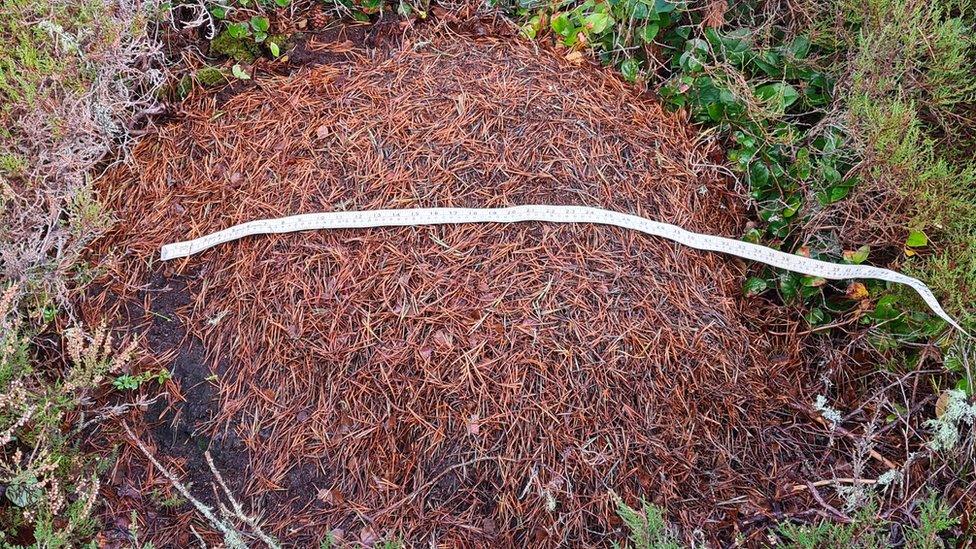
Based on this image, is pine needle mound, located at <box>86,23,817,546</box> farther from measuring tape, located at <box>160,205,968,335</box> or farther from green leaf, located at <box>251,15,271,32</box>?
green leaf, located at <box>251,15,271,32</box>


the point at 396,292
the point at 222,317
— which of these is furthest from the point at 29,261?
the point at 396,292

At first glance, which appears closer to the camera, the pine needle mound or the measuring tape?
the pine needle mound

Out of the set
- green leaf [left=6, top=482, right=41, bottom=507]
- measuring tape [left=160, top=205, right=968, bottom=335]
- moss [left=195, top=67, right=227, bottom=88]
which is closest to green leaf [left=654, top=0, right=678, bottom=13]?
measuring tape [left=160, top=205, right=968, bottom=335]

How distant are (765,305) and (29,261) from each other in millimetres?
3027

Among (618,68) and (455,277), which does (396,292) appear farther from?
(618,68)

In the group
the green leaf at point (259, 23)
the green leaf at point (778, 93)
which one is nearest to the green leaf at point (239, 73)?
the green leaf at point (259, 23)

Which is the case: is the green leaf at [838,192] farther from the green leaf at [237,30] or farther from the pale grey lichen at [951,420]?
the green leaf at [237,30]

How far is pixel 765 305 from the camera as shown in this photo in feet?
8.96

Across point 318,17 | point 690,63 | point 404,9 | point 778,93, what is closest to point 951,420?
point 778,93

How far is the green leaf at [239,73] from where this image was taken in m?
2.77

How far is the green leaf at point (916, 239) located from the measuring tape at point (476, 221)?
0.44ft

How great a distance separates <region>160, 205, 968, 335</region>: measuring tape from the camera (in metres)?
2.45

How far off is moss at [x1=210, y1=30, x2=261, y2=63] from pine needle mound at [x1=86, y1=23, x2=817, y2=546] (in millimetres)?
215

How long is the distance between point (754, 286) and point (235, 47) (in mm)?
2522
